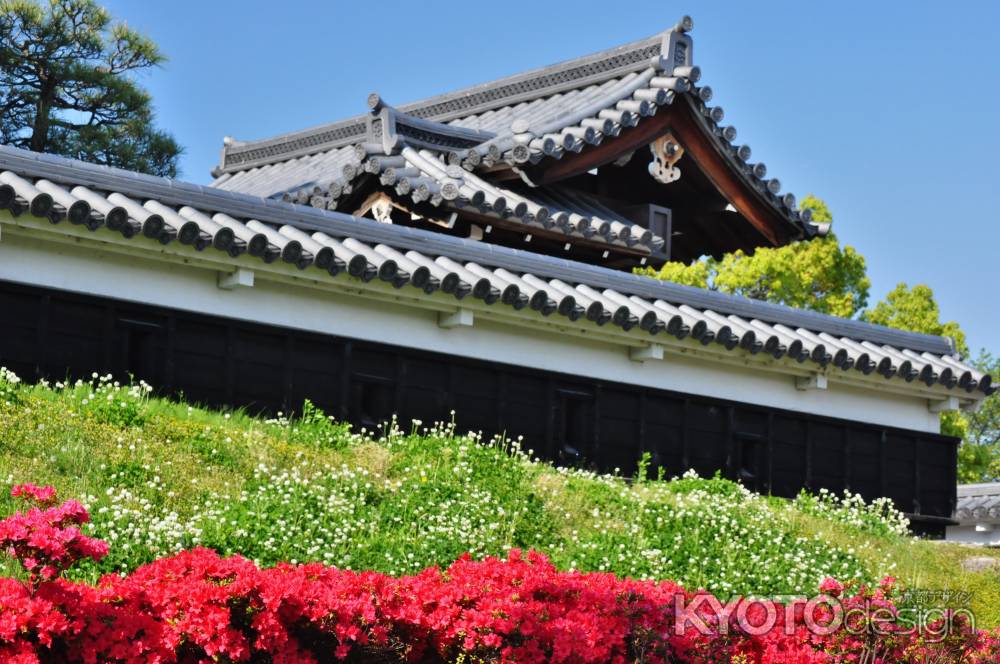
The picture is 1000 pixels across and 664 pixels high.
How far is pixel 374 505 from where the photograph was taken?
40.8 feet

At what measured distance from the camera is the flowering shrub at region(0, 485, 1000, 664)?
23.9 feet

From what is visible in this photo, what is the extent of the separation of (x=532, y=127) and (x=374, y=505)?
30.9 ft

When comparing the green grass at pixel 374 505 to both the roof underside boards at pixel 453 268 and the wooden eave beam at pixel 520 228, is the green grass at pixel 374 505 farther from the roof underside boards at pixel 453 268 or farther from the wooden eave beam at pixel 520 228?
the wooden eave beam at pixel 520 228

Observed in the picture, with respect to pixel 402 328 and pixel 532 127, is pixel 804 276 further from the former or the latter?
pixel 402 328

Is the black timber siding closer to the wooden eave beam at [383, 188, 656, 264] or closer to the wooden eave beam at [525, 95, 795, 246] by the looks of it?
the wooden eave beam at [383, 188, 656, 264]

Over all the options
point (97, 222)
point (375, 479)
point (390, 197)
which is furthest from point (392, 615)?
point (390, 197)

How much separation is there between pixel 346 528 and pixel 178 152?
22.0 meters

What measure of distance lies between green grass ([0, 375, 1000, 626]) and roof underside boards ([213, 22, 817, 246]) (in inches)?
238

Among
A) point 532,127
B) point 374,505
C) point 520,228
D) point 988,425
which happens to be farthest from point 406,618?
point 988,425

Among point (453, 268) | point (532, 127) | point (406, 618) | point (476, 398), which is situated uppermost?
point (532, 127)

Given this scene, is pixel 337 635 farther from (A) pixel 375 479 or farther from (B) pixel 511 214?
(B) pixel 511 214

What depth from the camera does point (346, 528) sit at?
11.5 meters

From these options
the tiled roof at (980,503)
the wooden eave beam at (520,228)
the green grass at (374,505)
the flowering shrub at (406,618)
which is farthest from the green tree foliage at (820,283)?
the flowering shrub at (406,618)

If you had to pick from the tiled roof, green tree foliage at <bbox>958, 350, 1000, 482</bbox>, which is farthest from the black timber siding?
green tree foliage at <bbox>958, 350, 1000, 482</bbox>
